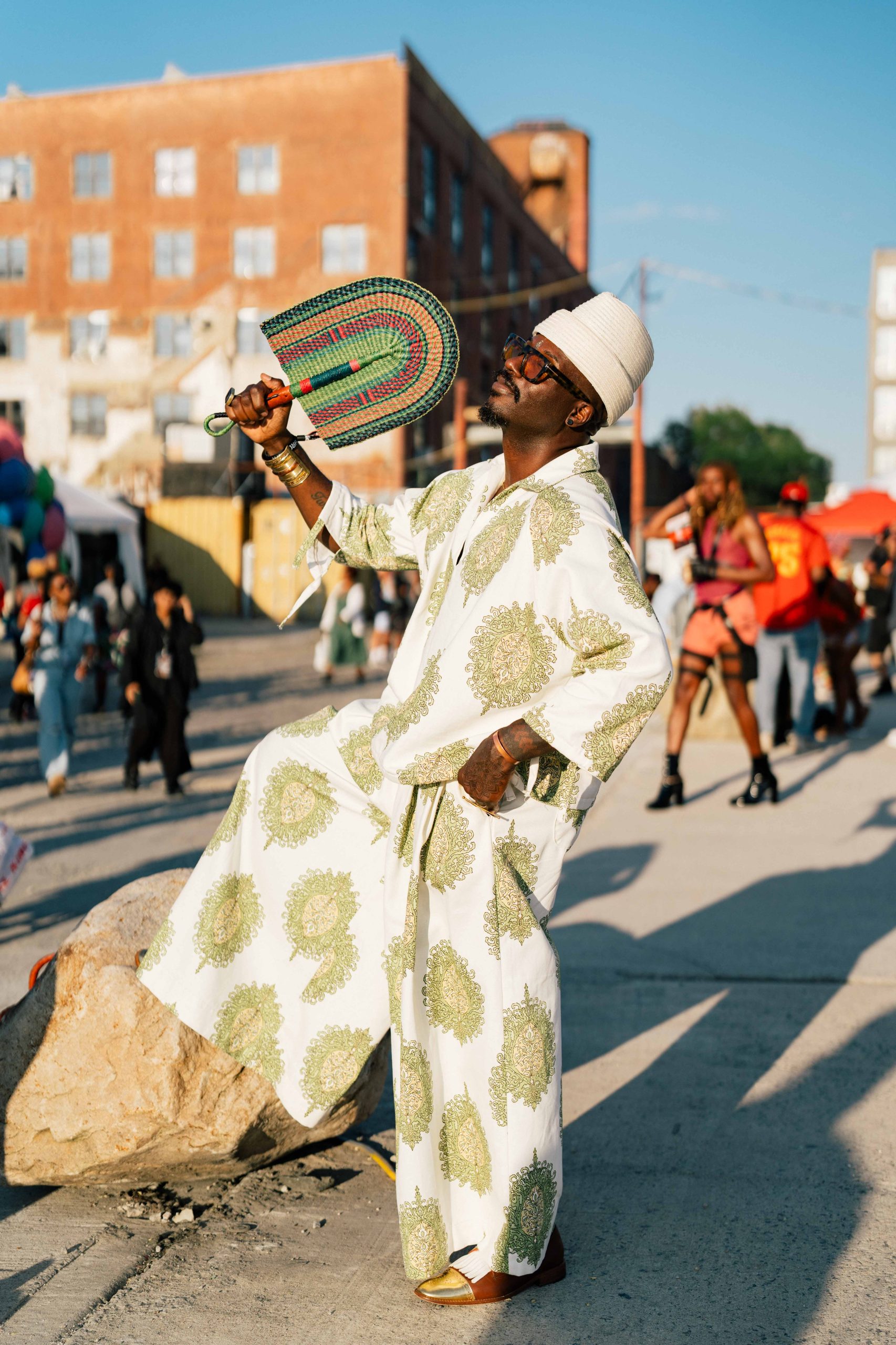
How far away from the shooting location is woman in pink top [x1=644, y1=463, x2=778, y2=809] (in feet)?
25.6

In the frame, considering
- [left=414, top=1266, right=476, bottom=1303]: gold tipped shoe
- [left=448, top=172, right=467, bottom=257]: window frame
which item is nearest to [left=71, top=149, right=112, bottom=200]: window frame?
[left=448, top=172, right=467, bottom=257]: window frame

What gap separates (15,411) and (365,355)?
123 ft

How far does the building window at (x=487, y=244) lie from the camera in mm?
42406

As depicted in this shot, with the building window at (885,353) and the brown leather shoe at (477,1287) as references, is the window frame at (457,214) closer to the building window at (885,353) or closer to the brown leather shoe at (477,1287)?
the building window at (885,353)

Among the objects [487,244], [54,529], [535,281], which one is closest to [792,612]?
[54,529]

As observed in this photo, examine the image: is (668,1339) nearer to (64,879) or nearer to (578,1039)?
(578,1039)

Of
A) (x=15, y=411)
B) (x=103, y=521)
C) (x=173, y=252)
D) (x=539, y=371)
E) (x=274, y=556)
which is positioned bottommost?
(x=274, y=556)

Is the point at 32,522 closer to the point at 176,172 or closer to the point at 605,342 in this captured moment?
the point at 605,342

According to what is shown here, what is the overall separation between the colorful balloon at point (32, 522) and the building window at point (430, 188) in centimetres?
2629

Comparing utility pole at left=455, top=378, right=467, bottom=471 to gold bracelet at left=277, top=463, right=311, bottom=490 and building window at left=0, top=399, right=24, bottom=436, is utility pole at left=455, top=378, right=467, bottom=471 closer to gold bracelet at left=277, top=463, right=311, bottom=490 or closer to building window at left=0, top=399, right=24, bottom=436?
building window at left=0, top=399, right=24, bottom=436

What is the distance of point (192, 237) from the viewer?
36.6m

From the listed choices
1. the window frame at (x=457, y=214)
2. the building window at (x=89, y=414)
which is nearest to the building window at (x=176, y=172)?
the building window at (x=89, y=414)

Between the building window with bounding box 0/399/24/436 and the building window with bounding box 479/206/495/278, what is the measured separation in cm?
1525

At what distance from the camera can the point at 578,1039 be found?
426 centimetres
